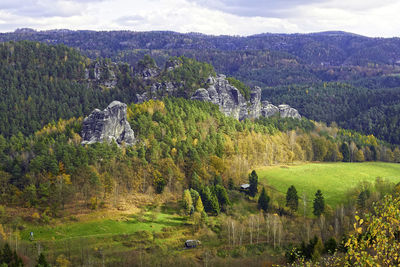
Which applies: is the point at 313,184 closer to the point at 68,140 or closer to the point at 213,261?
the point at 213,261

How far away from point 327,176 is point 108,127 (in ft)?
261

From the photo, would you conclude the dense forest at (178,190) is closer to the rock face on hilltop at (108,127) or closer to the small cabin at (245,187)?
the small cabin at (245,187)

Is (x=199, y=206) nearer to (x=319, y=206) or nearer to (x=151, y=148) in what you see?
(x=151, y=148)

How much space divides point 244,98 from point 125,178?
98578 millimetres

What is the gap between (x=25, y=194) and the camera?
91.7 meters

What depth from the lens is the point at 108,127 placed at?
117562mm

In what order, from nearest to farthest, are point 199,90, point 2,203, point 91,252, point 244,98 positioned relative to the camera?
point 91,252 < point 2,203 < point 199,90 < point 244,98

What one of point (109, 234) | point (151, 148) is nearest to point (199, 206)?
point (109, 234)

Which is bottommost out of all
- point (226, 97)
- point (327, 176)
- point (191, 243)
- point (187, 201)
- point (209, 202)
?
point (191, 243)

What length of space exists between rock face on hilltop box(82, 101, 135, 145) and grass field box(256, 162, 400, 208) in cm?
4895

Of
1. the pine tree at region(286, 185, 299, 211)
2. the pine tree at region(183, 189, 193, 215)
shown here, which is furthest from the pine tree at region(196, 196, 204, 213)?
the pine tree at region(286, 185, 299, 211)

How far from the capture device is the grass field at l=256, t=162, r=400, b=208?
4680 inches

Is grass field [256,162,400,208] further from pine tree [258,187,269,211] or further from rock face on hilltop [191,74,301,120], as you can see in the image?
rock face on hilltop [191,74,301,120]

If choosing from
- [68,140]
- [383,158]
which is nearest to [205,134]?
[68,140]
